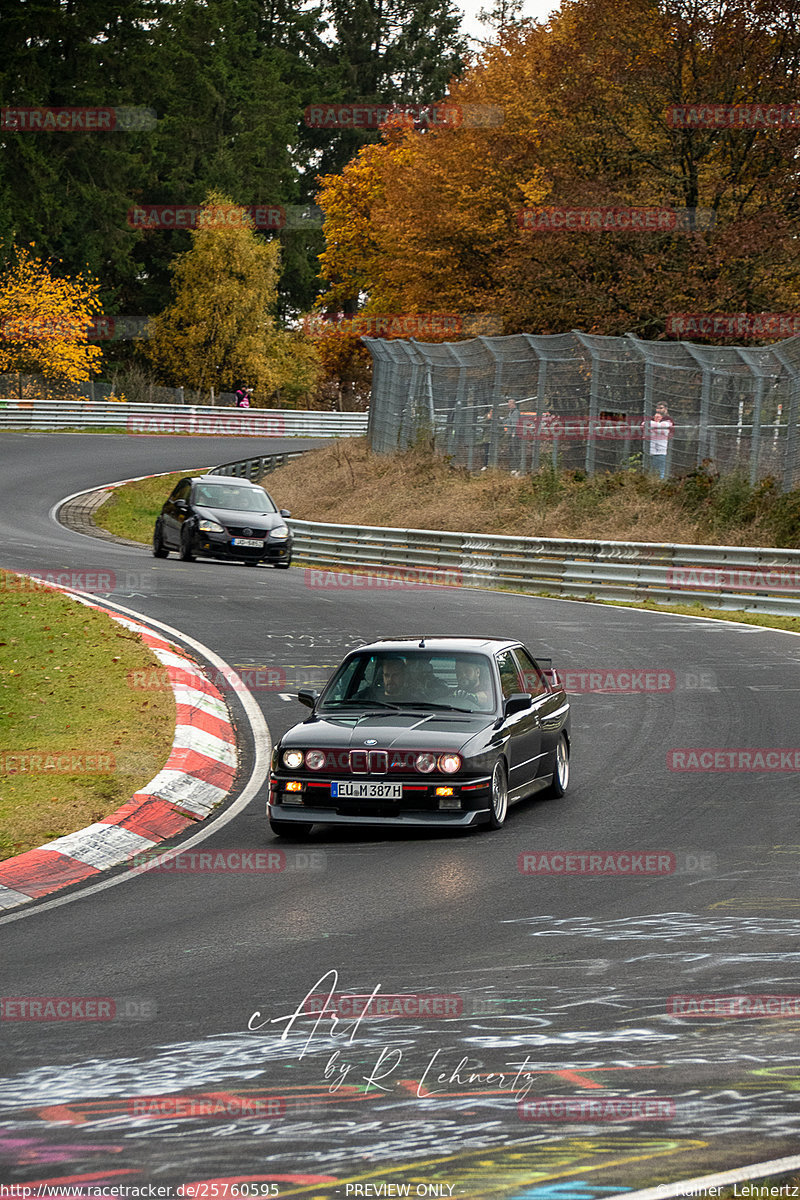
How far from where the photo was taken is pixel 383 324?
191 feet

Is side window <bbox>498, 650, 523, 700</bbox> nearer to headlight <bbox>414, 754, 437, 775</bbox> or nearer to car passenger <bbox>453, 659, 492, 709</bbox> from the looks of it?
car passenger <bbox>453, 659, 492, 709</bbox>

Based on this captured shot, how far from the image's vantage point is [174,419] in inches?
2494

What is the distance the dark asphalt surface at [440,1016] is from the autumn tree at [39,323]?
59.1 m

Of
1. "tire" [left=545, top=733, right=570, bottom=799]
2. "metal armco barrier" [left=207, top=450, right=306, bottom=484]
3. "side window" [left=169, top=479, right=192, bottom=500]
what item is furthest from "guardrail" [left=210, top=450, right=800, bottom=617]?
"metal armco barrier" [left=207, top=450, right=306, bottom=484]

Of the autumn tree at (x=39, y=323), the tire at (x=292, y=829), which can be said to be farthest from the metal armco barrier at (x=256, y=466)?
the tire at (x=292, y=829)

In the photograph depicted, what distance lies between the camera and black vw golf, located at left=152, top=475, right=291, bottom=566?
28750mm

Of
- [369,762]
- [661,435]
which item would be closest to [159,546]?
[661,435]

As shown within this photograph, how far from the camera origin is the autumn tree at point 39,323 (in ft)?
223

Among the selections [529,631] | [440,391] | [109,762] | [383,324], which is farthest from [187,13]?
[109,762]

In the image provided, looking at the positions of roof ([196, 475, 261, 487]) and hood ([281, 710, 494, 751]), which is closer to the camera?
hood ([281, 710, 494, 751])

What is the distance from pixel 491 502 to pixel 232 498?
687 centimetres

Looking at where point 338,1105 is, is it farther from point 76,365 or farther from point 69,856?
point 76,365

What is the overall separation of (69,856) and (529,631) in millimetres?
11430

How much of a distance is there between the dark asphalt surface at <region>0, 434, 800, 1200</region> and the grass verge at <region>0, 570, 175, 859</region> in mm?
1103
